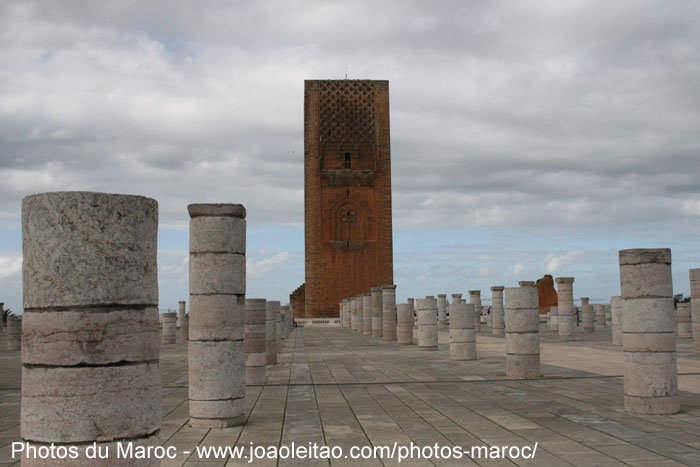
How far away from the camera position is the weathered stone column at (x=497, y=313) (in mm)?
25609

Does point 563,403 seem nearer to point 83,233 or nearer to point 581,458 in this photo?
point 581,458

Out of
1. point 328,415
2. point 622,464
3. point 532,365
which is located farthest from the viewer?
point 532,365

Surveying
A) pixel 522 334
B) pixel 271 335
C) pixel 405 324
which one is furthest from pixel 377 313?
pixel 522 334

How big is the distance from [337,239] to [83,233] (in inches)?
1551

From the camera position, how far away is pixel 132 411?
3.45m

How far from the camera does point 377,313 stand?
24453 millimetres

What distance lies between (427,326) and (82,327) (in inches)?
593

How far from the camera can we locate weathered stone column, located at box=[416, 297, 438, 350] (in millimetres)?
17766

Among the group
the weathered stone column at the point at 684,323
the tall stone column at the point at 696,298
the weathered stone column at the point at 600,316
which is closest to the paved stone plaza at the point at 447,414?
the tall stone column at the point at 696,298

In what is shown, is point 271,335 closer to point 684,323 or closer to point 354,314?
point 684,323

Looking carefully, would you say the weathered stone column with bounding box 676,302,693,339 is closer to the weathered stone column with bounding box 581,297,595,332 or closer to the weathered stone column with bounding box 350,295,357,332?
the weathered stone column with bounding box 581,297,595,332

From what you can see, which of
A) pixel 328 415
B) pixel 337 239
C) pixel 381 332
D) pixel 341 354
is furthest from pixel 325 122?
pixel 328 415

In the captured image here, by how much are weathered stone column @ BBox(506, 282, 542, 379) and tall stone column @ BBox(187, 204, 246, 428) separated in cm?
503

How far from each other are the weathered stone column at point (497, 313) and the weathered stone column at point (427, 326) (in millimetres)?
8185
